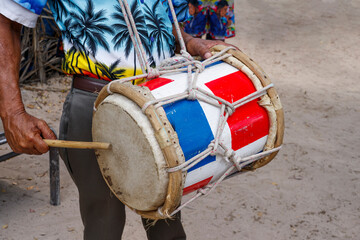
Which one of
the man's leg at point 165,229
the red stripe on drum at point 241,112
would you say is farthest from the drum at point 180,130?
the man's leg at point 165,229

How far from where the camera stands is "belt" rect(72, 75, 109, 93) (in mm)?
1379

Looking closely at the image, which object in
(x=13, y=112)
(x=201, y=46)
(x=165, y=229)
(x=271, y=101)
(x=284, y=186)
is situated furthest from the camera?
(x=284, y=186)

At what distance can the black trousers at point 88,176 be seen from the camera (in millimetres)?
1410

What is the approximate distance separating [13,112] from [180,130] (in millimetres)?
477

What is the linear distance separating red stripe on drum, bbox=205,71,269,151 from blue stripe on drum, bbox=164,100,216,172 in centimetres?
9

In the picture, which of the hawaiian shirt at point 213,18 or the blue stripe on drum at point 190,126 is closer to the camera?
the blue stripe on drum at point 190,126

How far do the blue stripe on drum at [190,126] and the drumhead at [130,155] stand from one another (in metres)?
0.07

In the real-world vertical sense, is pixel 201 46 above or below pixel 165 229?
above

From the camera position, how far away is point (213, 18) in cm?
386

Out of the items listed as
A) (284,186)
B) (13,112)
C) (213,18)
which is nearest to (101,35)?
(13,112)

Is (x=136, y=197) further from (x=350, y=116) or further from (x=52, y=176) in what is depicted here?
(x=350, y=116)

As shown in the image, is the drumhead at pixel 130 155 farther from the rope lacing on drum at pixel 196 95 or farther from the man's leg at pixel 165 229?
the man's leg at pixel 165 229

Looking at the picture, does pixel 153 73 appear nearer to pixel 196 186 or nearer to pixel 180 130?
pixel 180 130

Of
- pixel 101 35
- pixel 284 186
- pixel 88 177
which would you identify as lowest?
pixel 284 186
